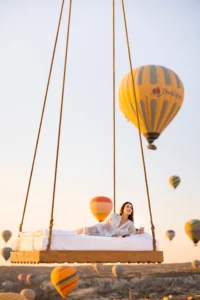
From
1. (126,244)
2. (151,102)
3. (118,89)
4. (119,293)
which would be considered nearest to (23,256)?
(126,244)

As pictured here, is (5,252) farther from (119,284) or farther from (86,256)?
(119,284)

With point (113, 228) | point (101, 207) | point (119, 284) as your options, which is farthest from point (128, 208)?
point (119, 284)

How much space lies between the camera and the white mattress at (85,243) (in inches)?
292

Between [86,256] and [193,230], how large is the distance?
2281cm

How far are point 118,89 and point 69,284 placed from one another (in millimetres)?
11073

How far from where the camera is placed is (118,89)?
64.5ft

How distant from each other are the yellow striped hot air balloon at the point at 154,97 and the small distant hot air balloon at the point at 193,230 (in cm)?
1202

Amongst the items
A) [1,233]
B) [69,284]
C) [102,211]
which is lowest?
[69,284]

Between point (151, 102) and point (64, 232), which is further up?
point (151, 102)

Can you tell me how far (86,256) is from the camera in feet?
24.5

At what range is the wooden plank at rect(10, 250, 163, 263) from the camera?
716 cm

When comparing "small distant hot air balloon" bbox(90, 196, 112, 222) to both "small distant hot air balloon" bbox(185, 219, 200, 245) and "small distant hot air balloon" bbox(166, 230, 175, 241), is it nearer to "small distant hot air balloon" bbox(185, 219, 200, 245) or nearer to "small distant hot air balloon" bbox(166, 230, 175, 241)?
"small distant hot air balloon" bbox(185, 219, 200, 245)

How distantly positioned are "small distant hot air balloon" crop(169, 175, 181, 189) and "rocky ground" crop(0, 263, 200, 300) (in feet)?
112

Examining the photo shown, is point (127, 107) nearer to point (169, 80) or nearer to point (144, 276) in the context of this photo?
point (169, 80)
